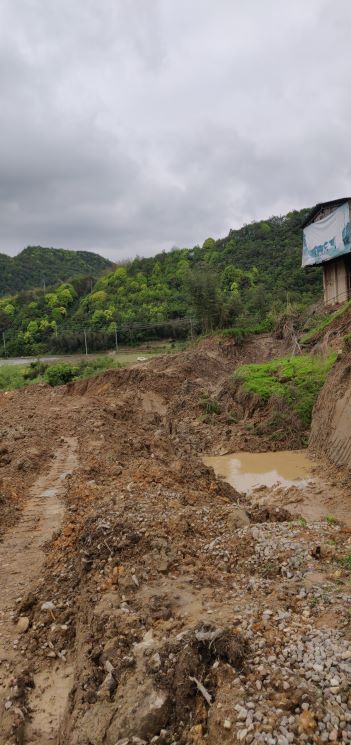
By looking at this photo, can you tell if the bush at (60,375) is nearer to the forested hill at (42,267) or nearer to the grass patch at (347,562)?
the grass patch at (347,562)

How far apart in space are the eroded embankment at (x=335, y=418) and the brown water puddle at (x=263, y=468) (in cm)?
67

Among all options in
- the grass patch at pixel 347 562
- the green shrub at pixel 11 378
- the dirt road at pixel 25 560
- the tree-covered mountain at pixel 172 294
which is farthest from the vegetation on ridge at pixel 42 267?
the grass patch at pixel 347 562

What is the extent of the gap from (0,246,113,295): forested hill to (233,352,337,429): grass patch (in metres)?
71.1

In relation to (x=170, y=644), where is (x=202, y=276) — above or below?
above

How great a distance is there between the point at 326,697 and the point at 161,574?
250 cm

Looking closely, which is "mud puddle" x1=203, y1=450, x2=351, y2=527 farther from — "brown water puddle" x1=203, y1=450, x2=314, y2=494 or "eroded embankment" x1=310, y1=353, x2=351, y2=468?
"eroded embankment" x1=310, y1=353, x2=351, y2=468

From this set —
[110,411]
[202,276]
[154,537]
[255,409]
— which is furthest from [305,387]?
[202,276]

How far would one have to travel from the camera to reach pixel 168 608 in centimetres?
480

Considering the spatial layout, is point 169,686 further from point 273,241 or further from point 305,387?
point 273,241

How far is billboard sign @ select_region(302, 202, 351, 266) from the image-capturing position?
81.5 feet

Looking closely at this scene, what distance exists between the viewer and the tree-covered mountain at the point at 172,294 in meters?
40.2

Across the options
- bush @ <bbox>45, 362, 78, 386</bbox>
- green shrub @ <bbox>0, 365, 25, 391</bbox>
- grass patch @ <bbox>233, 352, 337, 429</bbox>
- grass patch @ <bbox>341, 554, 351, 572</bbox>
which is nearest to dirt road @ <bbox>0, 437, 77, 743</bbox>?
grass patch @ <bbox>341, 554, 351, 572</bbox>

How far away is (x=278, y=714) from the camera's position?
3221 millimetres

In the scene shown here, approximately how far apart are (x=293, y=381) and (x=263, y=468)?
4629 mm
